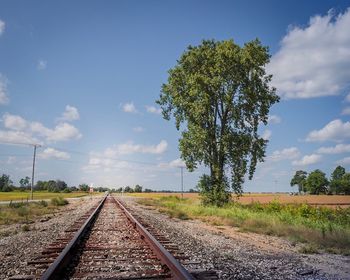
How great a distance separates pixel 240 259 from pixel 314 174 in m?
143

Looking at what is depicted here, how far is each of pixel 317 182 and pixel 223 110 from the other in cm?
11697

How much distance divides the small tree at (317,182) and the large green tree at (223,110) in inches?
Result: 4518

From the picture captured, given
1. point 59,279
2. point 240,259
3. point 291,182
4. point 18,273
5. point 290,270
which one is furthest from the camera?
point 291,182

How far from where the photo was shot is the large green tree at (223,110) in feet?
106

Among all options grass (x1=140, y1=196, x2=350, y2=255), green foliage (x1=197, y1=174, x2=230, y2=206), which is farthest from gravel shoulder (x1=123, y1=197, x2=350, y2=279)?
green foliage (x1=197, y1=174, x2=230, y2=206)

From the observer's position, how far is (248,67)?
108 feet

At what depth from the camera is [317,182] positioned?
455 ft

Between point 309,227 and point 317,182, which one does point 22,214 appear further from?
point 317,182

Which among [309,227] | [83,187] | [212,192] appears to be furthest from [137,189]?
[309,227]

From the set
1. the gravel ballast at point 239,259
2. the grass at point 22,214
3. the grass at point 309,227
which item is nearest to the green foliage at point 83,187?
the grass at point 22,214

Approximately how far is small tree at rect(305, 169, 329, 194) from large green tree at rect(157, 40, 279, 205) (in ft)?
376

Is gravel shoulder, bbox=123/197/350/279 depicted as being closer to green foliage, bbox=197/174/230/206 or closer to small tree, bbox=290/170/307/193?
green foliage, bbox=197/174/230/206

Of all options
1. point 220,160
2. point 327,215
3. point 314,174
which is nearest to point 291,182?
point 314,174

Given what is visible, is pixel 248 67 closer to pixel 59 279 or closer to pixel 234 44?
pixel 234 44
